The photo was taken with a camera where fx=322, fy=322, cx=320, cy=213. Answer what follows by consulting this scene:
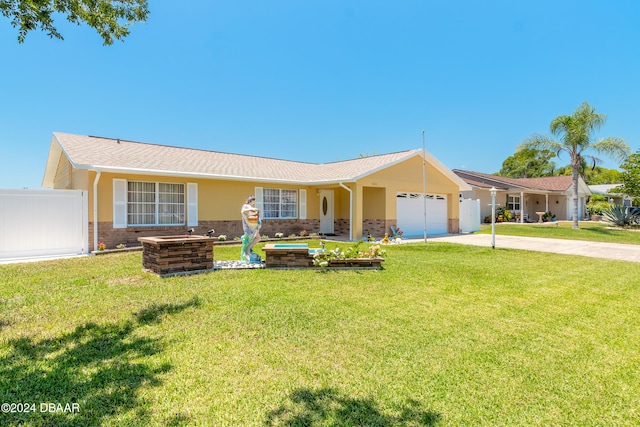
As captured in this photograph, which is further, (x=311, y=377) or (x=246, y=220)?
(x=246, y=220)

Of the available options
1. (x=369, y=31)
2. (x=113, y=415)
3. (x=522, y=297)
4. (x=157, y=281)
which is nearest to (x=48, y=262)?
(x=157, y=281)

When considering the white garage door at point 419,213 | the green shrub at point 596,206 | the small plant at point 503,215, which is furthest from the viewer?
the green shrub at point 596,206

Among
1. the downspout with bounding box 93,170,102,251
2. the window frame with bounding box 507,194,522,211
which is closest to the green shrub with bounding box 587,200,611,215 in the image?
the window frame with bounding box 507,194,522,211

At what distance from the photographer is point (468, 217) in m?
21.3

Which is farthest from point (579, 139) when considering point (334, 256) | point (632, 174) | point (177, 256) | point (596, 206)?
point (177, 256)

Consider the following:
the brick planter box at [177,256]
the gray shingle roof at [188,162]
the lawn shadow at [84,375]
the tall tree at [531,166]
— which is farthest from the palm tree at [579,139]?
the tall tree at [531,166]

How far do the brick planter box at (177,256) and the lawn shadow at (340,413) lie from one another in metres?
5.49

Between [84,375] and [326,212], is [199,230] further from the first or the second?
[84,375]

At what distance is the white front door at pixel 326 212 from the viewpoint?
59.9ft

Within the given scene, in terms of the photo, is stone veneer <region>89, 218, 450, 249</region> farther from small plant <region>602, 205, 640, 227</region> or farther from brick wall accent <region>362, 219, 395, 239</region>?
small plant <region>602, 205, 640, 227</region>

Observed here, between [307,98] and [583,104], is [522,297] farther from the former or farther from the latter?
[583,104]

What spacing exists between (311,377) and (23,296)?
5.88m

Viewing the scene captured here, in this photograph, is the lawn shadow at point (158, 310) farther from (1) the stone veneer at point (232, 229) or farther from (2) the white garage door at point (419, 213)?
(2) the white garage door at point (419, 213)

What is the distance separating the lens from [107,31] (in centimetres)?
573
